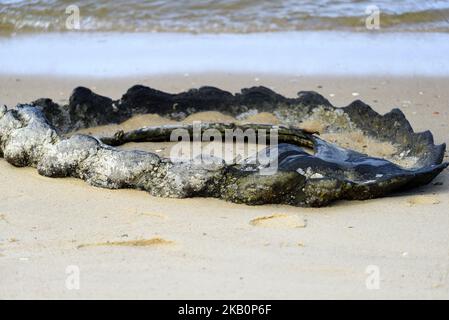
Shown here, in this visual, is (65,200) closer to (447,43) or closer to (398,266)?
(398,266)

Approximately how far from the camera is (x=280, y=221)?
4.29m

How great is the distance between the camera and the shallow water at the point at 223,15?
1006 cm

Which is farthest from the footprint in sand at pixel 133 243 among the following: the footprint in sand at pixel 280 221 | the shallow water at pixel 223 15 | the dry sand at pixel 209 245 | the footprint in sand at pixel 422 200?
the shallow water at pixel 223 15

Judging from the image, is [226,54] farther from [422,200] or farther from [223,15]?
[422,200]

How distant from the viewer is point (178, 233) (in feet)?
13.6

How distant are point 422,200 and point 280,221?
2.68 ft

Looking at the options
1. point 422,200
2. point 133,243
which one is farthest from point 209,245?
point 422,200

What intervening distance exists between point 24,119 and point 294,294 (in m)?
2.39

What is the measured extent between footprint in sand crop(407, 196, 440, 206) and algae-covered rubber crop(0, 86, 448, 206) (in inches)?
3.5

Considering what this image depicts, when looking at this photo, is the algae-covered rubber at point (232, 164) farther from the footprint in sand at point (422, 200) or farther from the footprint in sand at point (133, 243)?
the footprint in sand at point (133, 243)

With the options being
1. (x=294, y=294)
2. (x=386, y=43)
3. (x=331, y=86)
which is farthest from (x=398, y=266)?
(x=386, y=43)

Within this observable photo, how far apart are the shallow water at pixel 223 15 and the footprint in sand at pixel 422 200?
214 inches

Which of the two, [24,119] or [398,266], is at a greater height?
[24,119]

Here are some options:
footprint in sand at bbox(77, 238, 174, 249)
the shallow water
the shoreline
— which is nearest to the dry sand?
footprint in sand at bbox(77, 238, 174, 249)
